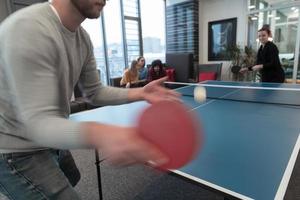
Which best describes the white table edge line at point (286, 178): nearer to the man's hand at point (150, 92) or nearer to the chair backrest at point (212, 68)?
the man's hand at point (150, 92)

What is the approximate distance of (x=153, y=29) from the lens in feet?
25.2

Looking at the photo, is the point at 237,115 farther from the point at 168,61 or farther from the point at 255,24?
the point at 255,24

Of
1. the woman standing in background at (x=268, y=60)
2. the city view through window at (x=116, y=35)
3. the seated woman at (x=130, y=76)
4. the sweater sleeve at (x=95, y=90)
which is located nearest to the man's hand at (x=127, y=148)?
the sweater sleeve at (x=95, y=90)

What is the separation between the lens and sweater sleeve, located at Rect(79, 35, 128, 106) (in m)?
1.18

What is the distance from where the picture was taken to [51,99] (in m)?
0.61

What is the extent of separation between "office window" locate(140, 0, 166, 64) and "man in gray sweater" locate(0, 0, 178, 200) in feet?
21.7

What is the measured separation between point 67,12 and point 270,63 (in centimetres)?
353

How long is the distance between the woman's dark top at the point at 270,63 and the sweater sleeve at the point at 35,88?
3.67 metres

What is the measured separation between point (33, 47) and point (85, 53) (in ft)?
1.50

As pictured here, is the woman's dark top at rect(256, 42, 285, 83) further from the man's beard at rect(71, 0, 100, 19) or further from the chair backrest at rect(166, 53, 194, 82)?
the man's beard at rect(71, 0, 100, 19)

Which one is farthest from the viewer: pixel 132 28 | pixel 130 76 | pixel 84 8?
pixel 132 28

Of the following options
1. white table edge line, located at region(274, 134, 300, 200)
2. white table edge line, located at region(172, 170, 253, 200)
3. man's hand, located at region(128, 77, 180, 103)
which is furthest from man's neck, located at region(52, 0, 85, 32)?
white table edge line, located at region(274, 134, 300, 200)

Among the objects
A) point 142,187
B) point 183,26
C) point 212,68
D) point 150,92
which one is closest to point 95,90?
point 150,92

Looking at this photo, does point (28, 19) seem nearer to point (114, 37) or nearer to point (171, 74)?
point (171, 74)
